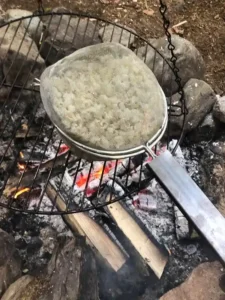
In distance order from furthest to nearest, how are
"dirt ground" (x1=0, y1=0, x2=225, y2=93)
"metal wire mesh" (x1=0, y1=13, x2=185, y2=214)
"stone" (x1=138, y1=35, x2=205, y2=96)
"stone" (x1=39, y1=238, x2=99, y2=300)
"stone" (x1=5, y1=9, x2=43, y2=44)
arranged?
"dirt ground" (x1=0, y1=0, x2=225, y2=93), "stone" (x1=5, y1=9, x2=43, y2=44), "stone" (x1=138, y1=35, x2=205, y2=96), "metal wire mesh" (x1=0, y1=13, x2=185, y2=214), "stone" (x1=39, y1=238, x2=99, y2=300)

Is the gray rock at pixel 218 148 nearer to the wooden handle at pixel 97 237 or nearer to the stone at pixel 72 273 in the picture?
the wooden handle at pixel 97 237

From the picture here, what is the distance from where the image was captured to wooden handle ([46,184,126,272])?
1.65 m

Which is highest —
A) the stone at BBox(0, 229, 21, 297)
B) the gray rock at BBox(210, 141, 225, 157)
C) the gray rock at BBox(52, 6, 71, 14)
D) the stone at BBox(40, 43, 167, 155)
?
the stone at BBox(40, 43, 167, 155)

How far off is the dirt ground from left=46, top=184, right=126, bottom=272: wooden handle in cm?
106

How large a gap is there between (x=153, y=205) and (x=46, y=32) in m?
0.89

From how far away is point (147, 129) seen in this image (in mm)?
1253

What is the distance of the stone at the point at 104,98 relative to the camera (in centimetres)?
124

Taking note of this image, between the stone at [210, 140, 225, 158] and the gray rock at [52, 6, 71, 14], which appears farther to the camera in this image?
the gray rock at [52, 6, 71, 14]

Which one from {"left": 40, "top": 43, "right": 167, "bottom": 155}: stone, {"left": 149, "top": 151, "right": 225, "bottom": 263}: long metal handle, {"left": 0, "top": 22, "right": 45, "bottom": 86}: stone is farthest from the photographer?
{"left": 0, "top": 22, "right": 45, "bottom": 86}: stone

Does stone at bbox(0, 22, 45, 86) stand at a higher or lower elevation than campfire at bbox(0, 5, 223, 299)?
higher

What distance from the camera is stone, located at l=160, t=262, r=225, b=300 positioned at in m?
1.52

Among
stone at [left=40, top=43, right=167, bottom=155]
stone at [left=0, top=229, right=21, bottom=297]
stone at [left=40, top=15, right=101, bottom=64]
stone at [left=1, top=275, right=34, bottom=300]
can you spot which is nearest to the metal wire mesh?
stone at [left=40, top=15, right=101, bottom=64]

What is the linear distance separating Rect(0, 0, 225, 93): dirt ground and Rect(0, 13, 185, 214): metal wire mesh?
360 millimetres

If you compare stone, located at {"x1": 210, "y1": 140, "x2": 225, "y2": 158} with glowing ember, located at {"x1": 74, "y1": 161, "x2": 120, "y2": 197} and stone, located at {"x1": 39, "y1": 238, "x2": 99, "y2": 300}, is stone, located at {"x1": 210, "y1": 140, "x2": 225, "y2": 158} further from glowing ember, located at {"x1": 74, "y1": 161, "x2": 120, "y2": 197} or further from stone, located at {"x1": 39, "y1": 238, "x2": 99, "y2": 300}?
stone, located at {"x1": 39, "y1": 238, "x2": 99, "y2": 300}
